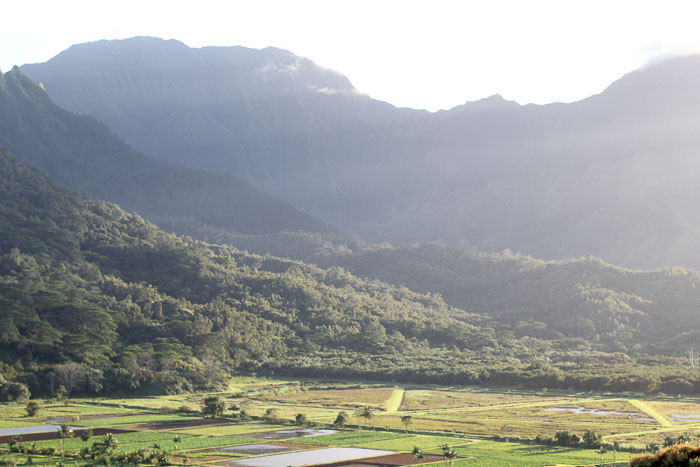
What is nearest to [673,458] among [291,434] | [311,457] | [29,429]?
[311,457]

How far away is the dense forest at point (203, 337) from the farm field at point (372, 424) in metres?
9.15

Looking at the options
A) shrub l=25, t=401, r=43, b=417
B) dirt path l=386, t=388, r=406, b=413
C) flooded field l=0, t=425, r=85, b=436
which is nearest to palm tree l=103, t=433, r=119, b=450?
flooded field l=0, t=425, r=85, b=436

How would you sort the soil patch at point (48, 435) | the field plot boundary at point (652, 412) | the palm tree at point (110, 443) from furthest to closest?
the field plot boundary at point (652, 412), the soil patch at point (48, 435), the palm tree at point (110, 443)

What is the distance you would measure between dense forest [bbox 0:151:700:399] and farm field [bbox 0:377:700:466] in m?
9.15

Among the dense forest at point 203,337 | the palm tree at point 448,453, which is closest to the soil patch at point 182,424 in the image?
the dense forest at point 203,337

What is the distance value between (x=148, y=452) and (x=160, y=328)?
8748 cm

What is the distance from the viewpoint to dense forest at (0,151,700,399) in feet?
369

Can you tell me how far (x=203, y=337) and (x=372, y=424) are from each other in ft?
232

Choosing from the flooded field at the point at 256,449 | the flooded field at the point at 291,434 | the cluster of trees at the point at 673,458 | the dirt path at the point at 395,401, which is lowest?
the dirt path at the point at 395,401

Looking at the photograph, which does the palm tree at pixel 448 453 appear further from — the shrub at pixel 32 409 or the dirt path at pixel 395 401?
the shrub at pixel 32 409

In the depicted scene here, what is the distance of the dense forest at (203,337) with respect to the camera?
112 m

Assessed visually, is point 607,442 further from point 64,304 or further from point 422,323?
point 422,323

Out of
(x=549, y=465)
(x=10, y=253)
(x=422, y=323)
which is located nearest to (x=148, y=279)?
(x=10, y=253)

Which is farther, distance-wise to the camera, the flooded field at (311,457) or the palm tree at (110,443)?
the palm tree at (110,443)
